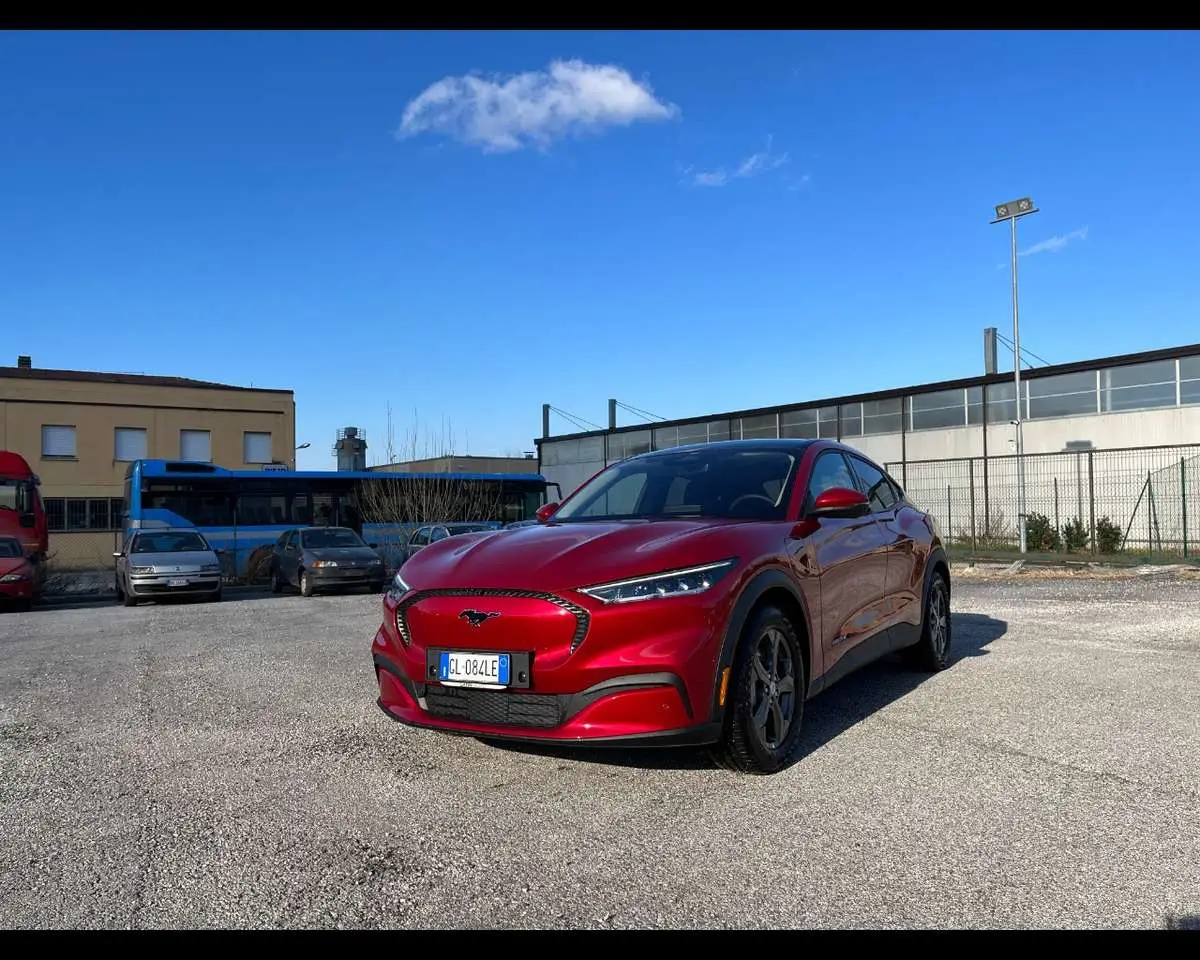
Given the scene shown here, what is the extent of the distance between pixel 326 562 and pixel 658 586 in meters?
15.5

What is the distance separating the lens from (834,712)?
5227 mm

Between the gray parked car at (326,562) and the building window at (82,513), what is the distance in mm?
18833

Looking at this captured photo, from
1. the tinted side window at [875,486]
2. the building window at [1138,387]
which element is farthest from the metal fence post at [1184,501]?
the tinted side window at [875,486]

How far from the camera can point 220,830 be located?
3428mm

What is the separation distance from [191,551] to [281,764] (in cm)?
1463

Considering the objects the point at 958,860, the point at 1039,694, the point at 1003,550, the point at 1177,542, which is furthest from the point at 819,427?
the point at 958,860

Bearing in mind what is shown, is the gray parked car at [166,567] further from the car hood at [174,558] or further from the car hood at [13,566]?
the car hood at [13,566]

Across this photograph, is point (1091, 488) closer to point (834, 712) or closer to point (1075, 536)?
point (1075, 536)

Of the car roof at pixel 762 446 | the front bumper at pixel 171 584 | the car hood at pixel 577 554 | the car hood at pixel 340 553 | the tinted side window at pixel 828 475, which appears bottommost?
the front bumper at pixel 171 584

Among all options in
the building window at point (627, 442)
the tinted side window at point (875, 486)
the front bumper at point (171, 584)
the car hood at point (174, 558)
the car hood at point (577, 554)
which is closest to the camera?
the car hood at point (577, 554)

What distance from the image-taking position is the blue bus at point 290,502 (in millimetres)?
22375

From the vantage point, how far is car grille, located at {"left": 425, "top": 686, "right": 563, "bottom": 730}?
12.1 ft

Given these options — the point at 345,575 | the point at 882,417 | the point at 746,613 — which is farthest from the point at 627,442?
the point at 746,613
